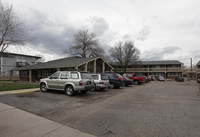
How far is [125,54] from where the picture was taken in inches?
1585

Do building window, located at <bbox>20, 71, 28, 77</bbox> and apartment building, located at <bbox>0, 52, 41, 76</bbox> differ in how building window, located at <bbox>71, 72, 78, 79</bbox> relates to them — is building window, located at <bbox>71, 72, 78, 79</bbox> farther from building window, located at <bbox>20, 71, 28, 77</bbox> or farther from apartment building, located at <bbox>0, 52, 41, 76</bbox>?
apartment building, located at <bbox>0, 52, 41, 76</bbox>

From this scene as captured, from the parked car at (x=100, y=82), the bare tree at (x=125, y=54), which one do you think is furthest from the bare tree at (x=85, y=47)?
the parked car at (x=100, y=82)

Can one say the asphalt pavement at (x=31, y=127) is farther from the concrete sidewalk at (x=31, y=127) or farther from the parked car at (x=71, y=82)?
the parked car at (x=71, y=82)

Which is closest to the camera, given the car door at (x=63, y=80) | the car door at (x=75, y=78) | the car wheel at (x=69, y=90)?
the car door at (x=75, y=78)

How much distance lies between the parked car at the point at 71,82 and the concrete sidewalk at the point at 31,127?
389cm

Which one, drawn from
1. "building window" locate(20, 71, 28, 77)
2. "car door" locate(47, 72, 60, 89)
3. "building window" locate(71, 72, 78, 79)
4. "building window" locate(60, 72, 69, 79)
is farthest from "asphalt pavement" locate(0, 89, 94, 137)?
"building window" locate(20, 71, 28, 77)

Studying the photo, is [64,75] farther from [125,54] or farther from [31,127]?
[125,54]

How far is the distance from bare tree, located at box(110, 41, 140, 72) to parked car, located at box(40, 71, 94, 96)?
107ft

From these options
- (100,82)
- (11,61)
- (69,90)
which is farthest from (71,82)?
(11,61)

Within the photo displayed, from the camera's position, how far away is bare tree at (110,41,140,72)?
39.6 m

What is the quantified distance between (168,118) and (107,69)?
2220 centimetres

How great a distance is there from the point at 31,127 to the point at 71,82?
16.3 feet

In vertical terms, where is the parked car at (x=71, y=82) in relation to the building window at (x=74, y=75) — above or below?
below

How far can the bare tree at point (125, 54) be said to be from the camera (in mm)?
39594
